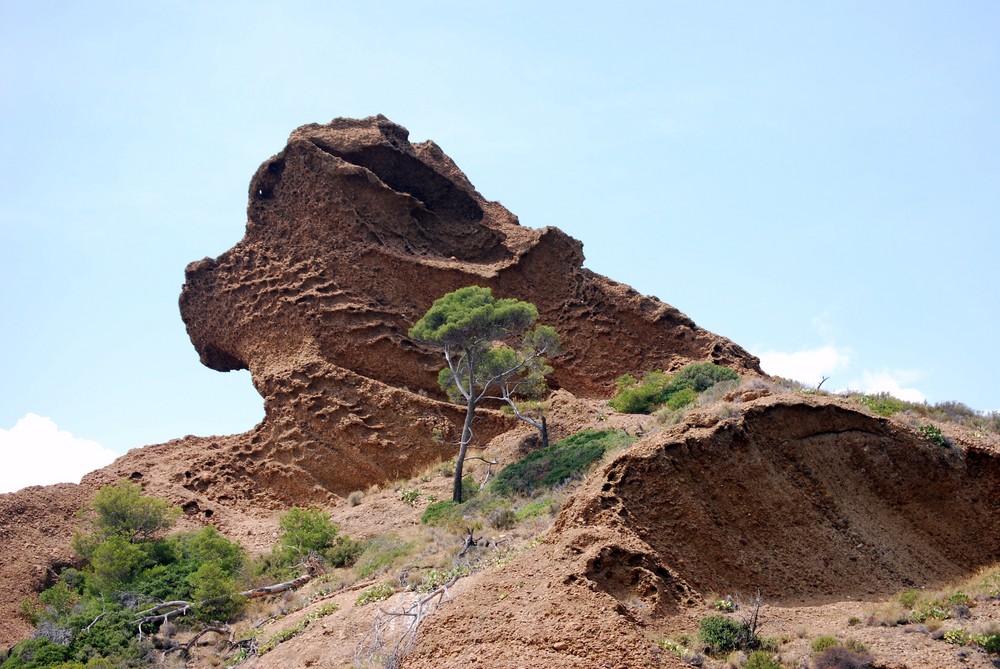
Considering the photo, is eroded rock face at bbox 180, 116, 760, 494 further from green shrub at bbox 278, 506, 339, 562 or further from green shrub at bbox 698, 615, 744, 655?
green shrub at bbox 698, 615, 744, 655

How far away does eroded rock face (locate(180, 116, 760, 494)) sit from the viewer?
87.8ft

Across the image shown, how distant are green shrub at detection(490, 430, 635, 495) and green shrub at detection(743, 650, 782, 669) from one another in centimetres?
860

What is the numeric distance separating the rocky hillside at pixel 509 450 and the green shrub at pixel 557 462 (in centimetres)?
129

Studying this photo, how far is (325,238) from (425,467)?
822 centimetres

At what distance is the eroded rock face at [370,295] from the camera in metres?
26.8

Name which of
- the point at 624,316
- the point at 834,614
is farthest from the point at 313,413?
the point at 834,614

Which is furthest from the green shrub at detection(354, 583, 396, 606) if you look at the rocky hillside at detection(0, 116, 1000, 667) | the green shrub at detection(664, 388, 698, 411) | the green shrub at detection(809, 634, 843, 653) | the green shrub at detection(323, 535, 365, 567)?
the green shrub at detection(664, 388, 698, 411)

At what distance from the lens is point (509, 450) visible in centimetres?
2478

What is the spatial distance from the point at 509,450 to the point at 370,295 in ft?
23.9

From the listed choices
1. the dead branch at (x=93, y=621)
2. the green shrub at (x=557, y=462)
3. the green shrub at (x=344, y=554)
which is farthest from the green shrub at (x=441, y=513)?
the dead branch at (x=93, y=621)

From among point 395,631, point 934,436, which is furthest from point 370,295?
point 934,436

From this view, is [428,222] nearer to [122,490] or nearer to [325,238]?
[325,238]

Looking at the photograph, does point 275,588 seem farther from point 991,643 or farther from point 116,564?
point 991,643

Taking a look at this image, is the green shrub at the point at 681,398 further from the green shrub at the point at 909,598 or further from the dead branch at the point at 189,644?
the dead branch at the point at 189,644
